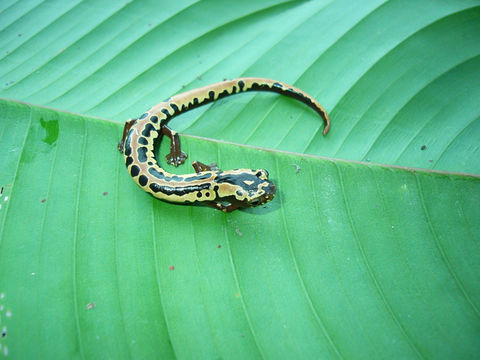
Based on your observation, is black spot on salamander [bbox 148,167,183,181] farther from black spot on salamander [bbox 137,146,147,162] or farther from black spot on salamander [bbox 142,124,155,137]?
black spot on salamander [bbox 142,124,155,137]

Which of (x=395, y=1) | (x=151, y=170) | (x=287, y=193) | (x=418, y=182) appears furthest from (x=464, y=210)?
(x=151, y=170)

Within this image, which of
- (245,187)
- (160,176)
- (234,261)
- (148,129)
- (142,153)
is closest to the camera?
(234,261)

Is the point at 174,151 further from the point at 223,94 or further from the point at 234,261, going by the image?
the point at 234,261

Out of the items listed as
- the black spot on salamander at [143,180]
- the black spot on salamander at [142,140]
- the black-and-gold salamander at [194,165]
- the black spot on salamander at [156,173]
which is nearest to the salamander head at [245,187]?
the black-and-gold salamander at [194,165]

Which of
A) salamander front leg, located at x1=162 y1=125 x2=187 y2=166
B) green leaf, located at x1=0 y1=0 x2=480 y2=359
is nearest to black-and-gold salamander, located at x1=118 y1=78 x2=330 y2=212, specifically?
salamander front leg, located at x1=162 y1=125 x2=187 y2=166

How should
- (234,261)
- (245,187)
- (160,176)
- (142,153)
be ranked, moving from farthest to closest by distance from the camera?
(142,153), (160,176), (245,187), (234,261)

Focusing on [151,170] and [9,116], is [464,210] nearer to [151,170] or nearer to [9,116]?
[151,170]

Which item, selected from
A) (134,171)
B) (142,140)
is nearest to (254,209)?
(134,171)
